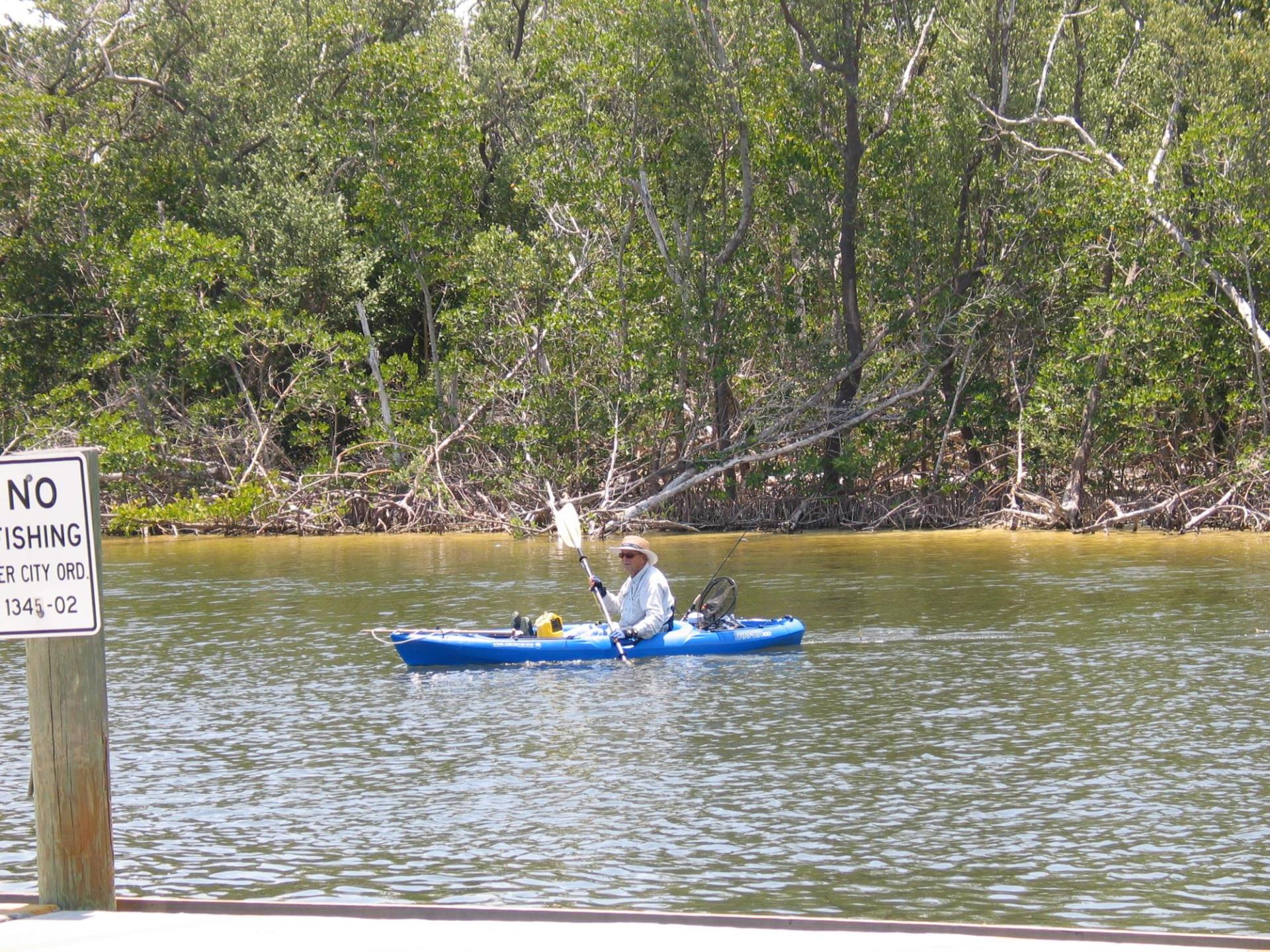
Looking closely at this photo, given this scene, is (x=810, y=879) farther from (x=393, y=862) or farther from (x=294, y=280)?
(x=294, y=280)

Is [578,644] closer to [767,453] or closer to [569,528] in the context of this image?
[569,528]

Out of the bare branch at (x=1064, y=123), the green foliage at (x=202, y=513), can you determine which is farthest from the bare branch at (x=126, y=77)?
the bare branch at (x=1064, y=123)

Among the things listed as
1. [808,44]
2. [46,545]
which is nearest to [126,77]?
[808,44]

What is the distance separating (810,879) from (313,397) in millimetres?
23018

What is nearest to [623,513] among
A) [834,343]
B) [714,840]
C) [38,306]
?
[834,343]

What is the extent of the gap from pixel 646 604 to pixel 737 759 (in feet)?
12.7

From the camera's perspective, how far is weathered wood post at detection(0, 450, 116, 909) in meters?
4.97

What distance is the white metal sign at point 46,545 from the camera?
496 centimetres

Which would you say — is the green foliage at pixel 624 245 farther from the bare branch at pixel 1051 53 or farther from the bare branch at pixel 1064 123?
the bare branch at pixel 1051 53

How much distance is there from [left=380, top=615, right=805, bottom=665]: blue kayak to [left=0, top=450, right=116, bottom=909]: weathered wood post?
7712 mm

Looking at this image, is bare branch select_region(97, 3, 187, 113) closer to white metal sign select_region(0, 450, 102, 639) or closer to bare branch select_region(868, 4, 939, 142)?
bare branch select_region(868, 4, 939, 142)

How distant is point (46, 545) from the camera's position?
197 inches

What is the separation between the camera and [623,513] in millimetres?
25188

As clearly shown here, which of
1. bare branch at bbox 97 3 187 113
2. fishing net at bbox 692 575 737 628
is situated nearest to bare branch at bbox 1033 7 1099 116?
fishing net at bbox 692 575 737 628
